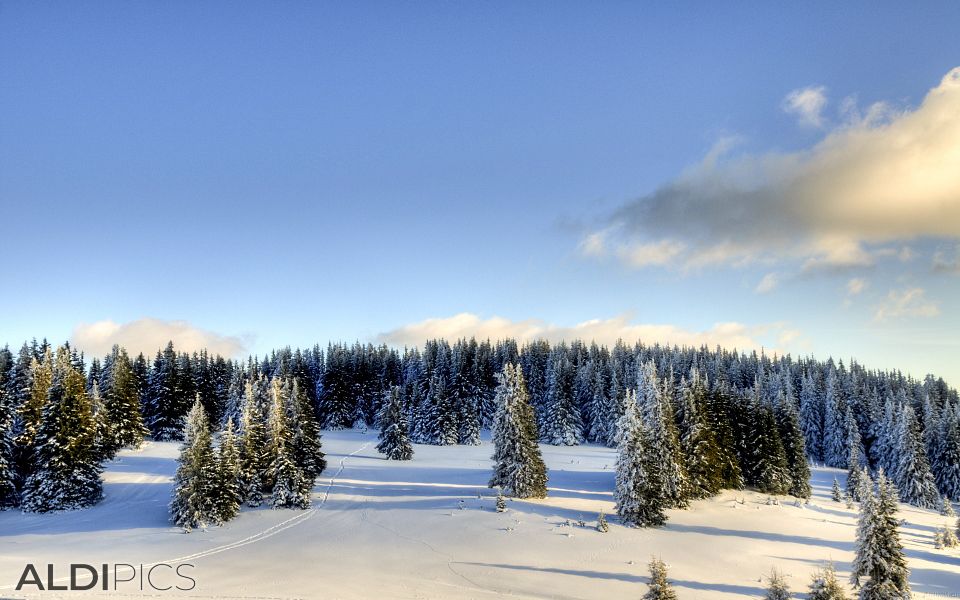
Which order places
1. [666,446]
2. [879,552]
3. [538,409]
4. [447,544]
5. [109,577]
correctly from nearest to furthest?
1. [879,552]
2. [109,577]
3. [447,544]
4. [666,446]
5. [538,409]

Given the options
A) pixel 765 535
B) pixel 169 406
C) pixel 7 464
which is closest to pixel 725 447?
pixel 765 535

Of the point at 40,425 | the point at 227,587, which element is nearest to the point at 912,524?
the point at 227,587

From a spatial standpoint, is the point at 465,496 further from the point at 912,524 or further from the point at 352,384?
the point at 352,384

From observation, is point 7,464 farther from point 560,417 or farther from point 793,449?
point 793,449

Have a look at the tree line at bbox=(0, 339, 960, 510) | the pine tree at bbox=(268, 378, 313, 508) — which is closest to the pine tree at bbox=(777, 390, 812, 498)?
the tree line at bbox=(0, 339, 960, 510)

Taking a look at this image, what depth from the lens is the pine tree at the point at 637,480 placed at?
42.8 m

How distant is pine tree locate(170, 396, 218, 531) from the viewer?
43.3m

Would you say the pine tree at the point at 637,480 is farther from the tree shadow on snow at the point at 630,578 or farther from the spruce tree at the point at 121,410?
the spruce tree at the point at 121,410

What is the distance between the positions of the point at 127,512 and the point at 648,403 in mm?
42476

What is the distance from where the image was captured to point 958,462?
76688 mm

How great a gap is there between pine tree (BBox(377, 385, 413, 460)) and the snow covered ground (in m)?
10.5

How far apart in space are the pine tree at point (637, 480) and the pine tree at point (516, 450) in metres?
7.02

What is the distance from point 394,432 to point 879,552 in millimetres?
49334

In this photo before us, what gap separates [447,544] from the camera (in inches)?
1494
